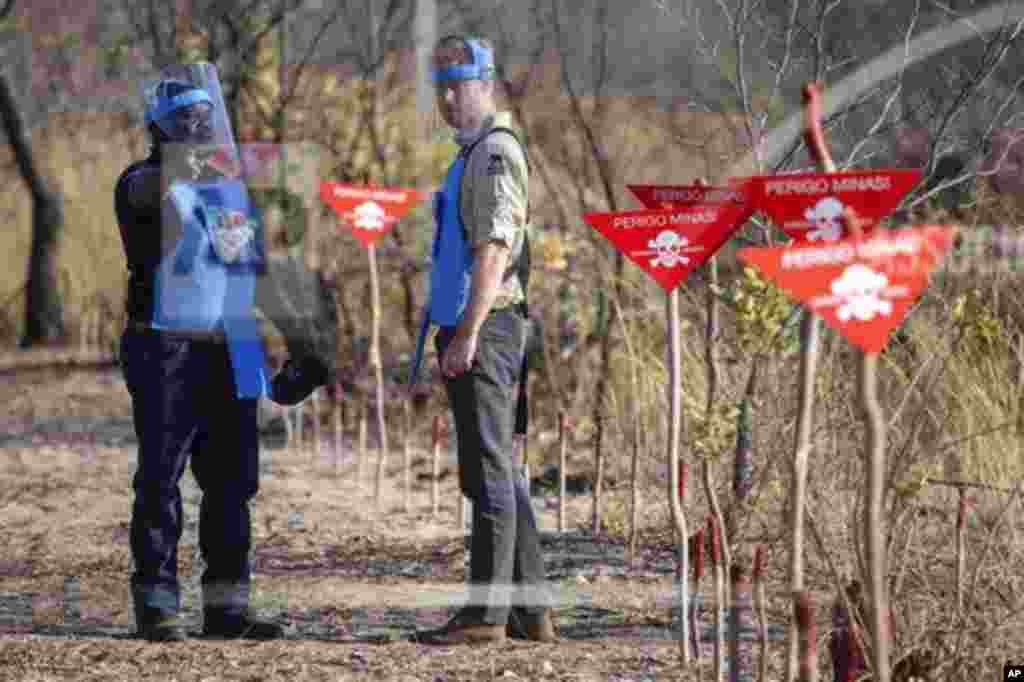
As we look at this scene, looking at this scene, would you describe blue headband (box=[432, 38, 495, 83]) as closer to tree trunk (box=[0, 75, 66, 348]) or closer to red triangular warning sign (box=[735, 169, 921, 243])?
red triangular warning sign (box=[735, 169, 921, 243])

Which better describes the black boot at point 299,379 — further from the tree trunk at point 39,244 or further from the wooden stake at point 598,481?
the tree trunk at point 39,244

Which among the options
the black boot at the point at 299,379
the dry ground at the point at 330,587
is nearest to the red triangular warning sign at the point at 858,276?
the dry ground at the point at 330,587

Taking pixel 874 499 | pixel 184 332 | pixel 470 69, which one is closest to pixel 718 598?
pixel 874 499

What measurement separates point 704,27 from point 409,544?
261 centimetres

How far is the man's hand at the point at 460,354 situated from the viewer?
618cm

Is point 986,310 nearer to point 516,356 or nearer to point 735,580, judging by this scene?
point 516,356

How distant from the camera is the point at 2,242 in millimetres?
19500

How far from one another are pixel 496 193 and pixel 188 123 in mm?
936

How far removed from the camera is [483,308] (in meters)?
6.16

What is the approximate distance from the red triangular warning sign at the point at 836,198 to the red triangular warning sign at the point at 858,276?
55 cm

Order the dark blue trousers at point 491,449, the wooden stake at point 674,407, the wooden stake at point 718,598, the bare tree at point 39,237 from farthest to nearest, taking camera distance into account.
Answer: the bare tree at point 39,237 → the dark blue trousers at point 491,449 → the wooden stake at point 674,407 → the wooden stake at point 718,598

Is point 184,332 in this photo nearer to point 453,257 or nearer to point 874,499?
point 453,257

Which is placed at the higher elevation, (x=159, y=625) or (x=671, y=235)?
(x=671, y=235)

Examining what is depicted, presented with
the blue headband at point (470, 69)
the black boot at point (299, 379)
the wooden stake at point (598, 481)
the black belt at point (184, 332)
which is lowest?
the wooden stake at point (598, 481)
